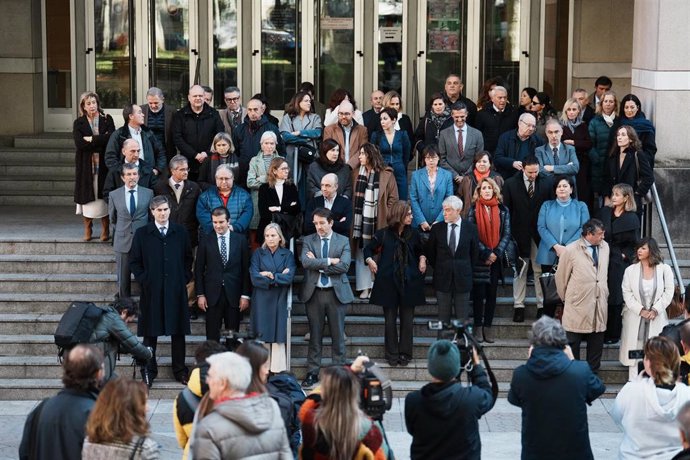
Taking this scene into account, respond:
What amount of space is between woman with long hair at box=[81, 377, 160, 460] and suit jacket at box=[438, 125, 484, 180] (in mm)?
7722

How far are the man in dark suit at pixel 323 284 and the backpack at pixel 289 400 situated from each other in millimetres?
3898

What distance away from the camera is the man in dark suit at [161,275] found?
12.8 m

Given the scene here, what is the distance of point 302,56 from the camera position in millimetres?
20000

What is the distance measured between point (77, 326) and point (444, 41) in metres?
11.1

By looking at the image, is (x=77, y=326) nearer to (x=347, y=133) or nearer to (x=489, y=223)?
(x=489, y=223)

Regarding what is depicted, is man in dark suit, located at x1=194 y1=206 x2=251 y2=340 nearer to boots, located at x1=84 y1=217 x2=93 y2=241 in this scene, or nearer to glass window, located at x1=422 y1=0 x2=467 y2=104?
boots, located at x1=84 y1=217 x2=93 y2=241

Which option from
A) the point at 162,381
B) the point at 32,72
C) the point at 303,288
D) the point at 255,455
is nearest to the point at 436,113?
the point at 303,288

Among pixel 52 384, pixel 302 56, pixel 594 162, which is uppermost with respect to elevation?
pixel 302 56

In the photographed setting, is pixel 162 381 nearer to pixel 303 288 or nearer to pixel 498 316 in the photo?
pixel 303 288

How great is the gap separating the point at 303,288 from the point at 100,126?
3.35m

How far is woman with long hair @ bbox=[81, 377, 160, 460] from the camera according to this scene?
702 cm

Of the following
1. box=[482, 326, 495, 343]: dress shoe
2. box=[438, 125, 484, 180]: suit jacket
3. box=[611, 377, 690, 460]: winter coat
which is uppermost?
box=[438, 125, 484, 180]: suit jacket

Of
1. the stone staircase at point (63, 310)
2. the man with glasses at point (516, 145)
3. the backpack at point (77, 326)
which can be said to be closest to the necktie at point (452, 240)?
the stone staircase at point (63, 310)

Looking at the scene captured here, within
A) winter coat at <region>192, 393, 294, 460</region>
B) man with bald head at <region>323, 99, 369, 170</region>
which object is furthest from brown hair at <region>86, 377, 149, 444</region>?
man with bald head at <region>323, 99, 369, 170</region>
